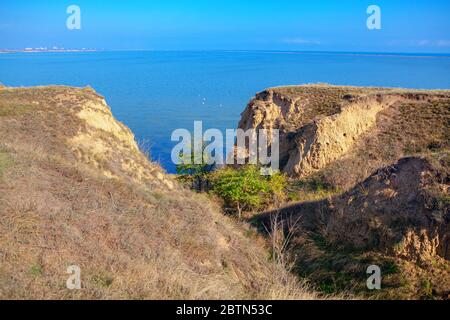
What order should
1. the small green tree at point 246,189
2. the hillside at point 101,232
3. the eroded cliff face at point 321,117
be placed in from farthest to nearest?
the eroded cliff face at point 321,117
the small green tree at point 246,189
the hillside at point 101,232

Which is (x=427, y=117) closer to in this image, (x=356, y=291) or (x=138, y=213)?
(x=356, y=291)

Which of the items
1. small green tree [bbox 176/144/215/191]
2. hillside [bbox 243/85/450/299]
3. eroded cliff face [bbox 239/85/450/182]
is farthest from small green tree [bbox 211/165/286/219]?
small green tree [bbox 176/144/215/191]

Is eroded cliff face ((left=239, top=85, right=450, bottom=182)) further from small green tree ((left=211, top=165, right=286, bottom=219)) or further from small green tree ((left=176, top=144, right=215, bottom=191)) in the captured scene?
small green tree ((left=176, top=144, right=215, bottom=191))

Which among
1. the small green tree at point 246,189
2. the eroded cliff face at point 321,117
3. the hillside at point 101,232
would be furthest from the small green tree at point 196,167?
the hillside at point 101,232

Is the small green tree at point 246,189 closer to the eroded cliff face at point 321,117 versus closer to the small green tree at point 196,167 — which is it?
the eroded cliff face at point 321,117

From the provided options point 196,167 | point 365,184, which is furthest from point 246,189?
point 365,184

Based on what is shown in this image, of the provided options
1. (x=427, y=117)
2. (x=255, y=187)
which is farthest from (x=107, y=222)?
(x=427, y=117)
